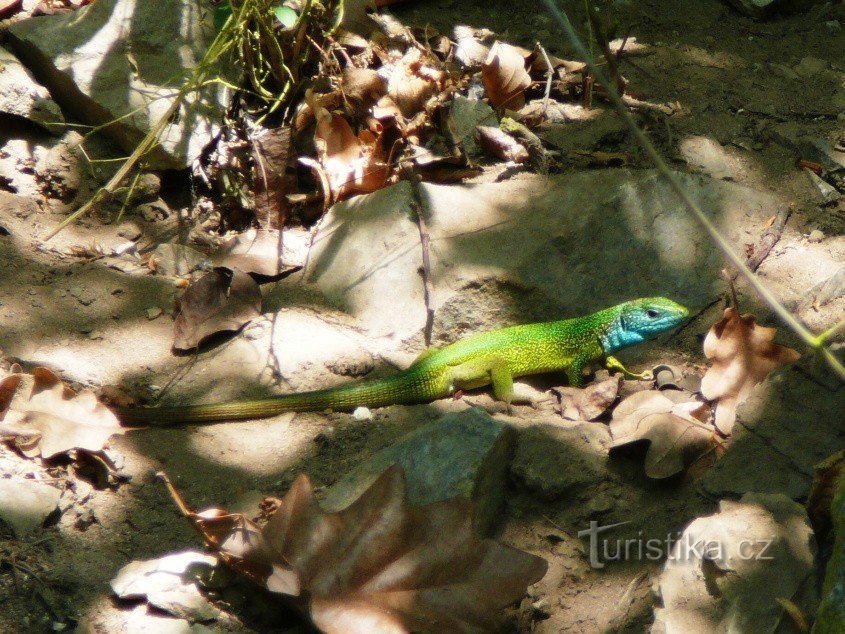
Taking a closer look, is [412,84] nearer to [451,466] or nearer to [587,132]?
[587,132]

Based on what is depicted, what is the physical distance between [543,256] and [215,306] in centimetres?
154

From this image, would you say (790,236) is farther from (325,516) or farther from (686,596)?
(325,516)

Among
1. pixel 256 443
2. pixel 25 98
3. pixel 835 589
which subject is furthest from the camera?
pixel 25 98

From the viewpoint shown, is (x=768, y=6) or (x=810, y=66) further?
(x=768, y=6)

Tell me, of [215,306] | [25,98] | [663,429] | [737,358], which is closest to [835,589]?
[663,429]

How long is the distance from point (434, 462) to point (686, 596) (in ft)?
2.88

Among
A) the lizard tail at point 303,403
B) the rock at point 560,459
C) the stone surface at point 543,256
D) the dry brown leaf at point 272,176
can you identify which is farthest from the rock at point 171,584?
the dry brown leaf at point 272,176

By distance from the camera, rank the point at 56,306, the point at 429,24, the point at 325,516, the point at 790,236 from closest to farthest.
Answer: the point at 325,516 → the point at 56,306 → the point at 790,236 → the point at 429,24

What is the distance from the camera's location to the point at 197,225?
14.5 feet

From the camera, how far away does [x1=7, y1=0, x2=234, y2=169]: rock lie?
4.40 metres

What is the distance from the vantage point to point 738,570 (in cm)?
221

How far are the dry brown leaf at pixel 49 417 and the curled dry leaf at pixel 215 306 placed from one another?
2.20ft

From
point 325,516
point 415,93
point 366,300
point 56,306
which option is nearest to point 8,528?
point 325,516

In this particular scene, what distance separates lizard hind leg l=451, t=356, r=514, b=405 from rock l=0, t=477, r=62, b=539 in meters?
1.71
